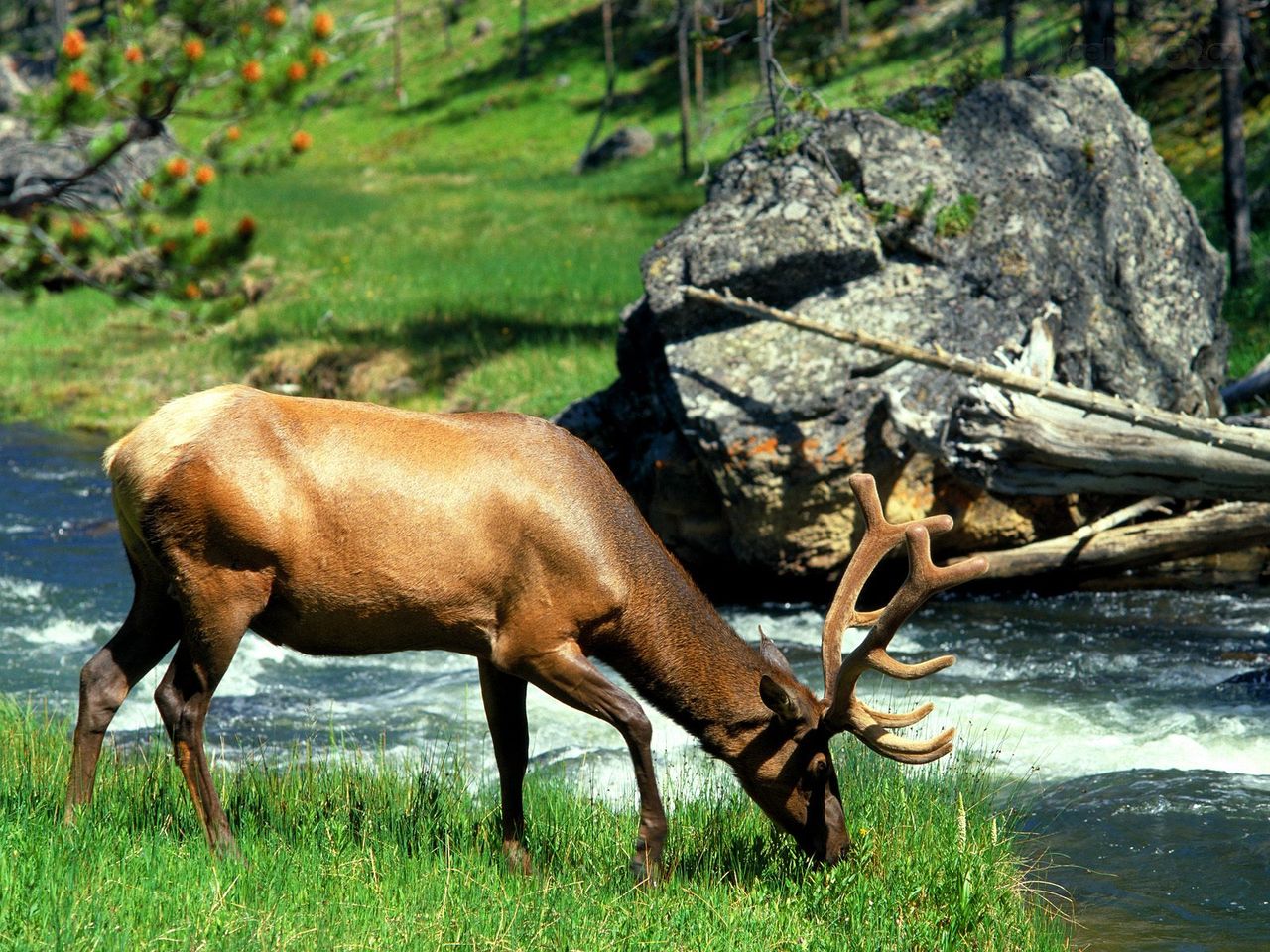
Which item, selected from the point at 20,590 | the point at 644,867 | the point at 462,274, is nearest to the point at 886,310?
the point at 644,867

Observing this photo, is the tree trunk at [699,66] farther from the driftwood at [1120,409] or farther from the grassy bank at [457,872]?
the grassy bank at [457,872]

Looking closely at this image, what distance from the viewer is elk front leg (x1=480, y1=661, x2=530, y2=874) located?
225 inches

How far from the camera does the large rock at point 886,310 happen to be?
10508 mm

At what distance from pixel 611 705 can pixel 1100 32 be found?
14.0m

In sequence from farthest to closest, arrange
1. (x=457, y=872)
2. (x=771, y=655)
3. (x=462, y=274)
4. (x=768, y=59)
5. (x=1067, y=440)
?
(x=462, y=274) → (x=768, y=59) → (x=1067, y=440) → (x=771, y=655) → (x=457, y=872)

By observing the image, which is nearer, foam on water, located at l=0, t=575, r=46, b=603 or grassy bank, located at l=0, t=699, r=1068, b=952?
grassy bank, located at l=0, t=699, r=1068, b=952

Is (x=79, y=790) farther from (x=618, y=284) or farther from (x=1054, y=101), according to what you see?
(x=618, y=284)

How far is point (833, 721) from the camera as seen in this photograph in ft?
18.6

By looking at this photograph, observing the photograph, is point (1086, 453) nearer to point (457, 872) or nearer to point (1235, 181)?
point (457, 872)

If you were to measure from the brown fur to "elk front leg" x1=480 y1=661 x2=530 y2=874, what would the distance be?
0.01 metres

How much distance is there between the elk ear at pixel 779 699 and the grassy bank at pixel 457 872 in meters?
0.56

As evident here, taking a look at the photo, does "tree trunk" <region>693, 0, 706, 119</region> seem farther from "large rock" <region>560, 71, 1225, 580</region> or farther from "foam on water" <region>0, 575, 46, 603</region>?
"foam on water" <region>0, 575, 46, 603</region>

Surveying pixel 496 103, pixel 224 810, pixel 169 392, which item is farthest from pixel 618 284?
pixel 496 103

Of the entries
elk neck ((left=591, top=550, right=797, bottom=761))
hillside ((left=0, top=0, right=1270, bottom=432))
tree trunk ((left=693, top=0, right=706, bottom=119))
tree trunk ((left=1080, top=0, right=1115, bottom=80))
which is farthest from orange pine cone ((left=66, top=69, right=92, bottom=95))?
tree trunk ((left=1080, top=0, right=1115, bottom=80))
